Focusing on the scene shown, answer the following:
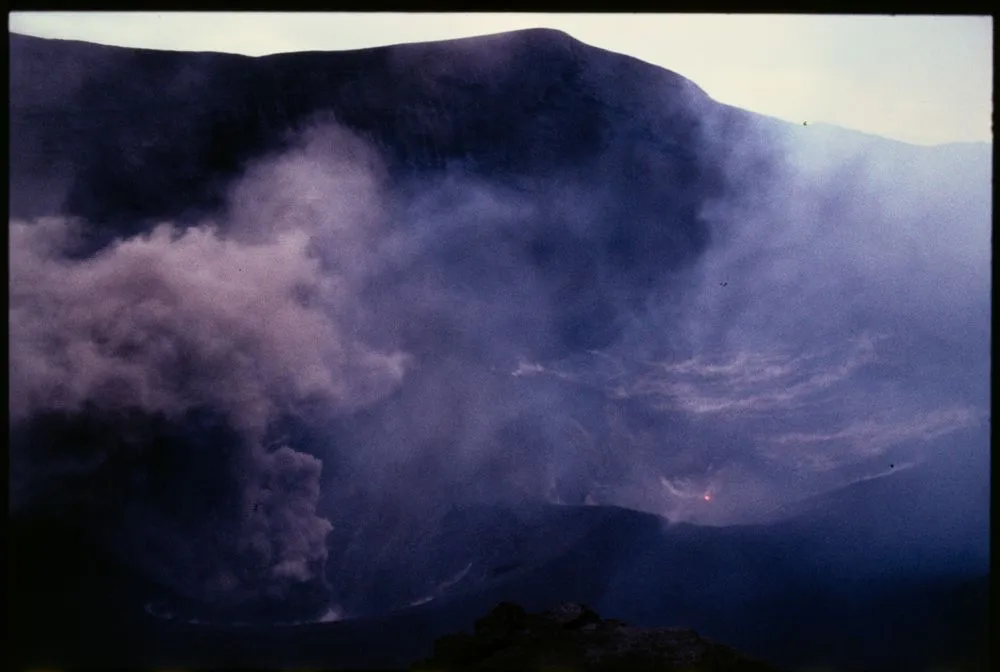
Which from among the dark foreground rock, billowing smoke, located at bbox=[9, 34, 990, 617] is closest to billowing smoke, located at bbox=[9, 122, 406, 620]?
billowing smoke, located at bbox=[9, 34, 990, 617]

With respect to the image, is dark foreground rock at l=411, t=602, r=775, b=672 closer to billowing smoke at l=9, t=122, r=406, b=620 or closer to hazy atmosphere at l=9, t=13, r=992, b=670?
hazy atmosphere at l=9, t=13, r=992, b=670

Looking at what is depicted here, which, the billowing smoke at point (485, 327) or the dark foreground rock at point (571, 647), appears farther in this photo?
the billowing smoke at point (485, 327)

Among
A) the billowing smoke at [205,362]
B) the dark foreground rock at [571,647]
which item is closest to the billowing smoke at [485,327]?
the billowing smoke at [205,362]

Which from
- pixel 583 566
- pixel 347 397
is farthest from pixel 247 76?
pixel 583 566

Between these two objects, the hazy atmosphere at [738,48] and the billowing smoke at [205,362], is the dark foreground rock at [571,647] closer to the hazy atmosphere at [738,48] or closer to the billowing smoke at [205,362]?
the billowing smoke at [205,362]

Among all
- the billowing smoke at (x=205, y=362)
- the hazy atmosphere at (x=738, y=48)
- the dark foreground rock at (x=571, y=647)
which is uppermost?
the hazy atmosphere at (x=738, y=48)

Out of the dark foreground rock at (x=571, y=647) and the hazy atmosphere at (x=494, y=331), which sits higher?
the hazy atmosphere at (x=494, y=331)

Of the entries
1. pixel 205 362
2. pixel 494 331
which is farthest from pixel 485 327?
pixel 205 362
